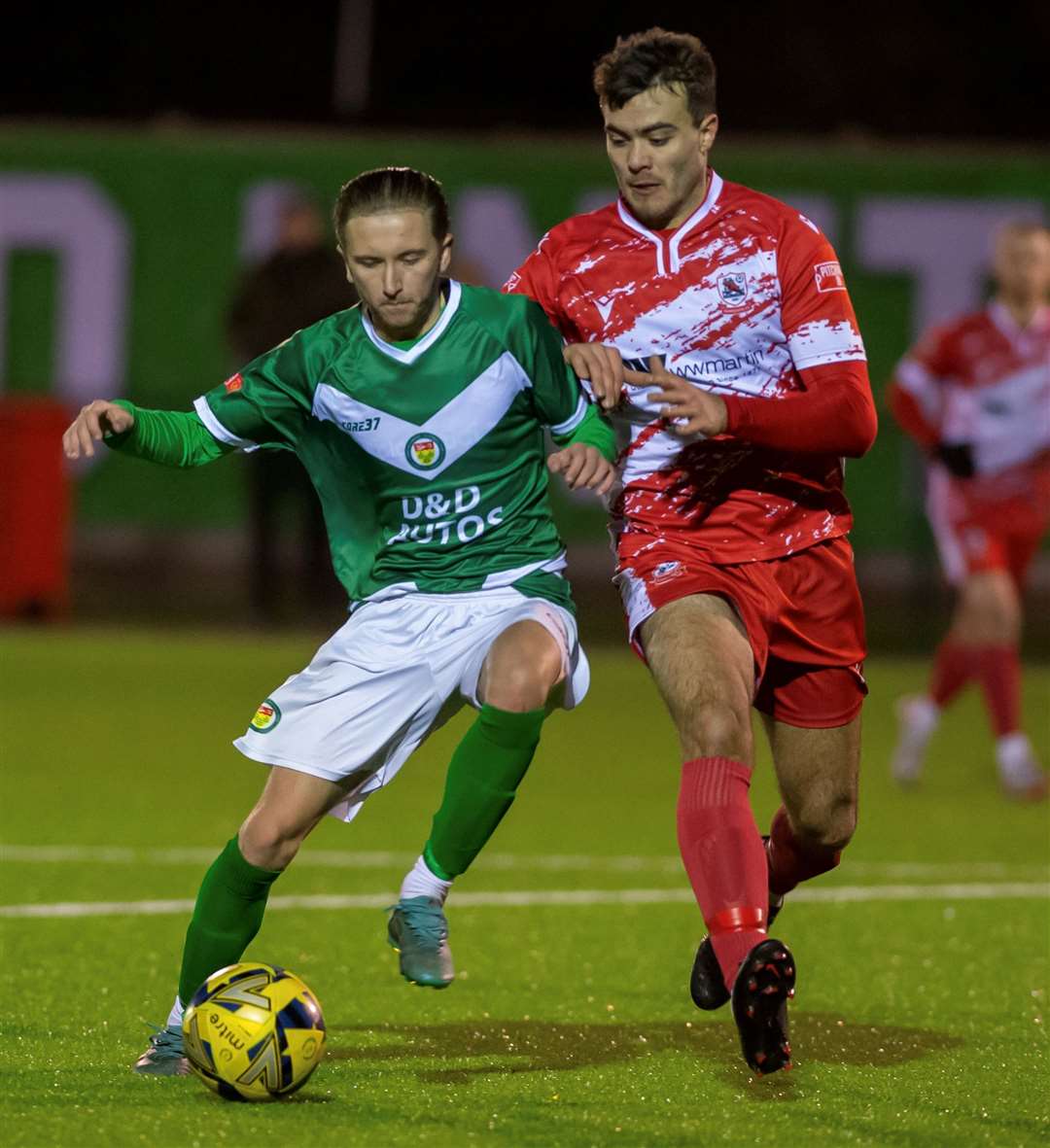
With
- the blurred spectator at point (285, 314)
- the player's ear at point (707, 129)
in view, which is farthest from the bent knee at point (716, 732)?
the blurred spectator at point (285, 314)

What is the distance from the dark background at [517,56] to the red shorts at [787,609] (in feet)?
59.9

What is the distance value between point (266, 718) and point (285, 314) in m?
10.5

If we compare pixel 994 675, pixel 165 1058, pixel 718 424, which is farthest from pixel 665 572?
pixel 994 675

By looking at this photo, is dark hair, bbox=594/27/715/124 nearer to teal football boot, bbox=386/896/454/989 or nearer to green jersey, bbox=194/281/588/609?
green jersey, bbox=194/281/588/609

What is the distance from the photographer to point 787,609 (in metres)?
5.78

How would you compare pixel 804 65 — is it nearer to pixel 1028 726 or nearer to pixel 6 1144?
pixel 1028 726

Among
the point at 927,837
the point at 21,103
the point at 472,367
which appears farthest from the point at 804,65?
the point at 472,367

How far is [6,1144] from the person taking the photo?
4566 millimetres

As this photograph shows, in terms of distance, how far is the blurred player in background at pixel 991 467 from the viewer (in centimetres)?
1061

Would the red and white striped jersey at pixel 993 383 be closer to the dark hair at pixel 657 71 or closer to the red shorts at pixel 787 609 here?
the red shorts at pixel 787 609

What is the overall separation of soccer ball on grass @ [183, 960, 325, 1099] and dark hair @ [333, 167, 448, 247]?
5.62ft

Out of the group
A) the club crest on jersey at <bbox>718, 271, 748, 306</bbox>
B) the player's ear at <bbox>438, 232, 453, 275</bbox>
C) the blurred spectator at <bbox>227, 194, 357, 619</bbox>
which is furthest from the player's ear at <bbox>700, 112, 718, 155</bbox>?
the blurred spectator at <bbox>227, 194, 357, 619</bbox>

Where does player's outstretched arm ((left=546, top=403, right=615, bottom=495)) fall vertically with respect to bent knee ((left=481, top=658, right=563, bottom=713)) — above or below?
above

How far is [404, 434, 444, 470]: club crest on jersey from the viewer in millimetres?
5441
